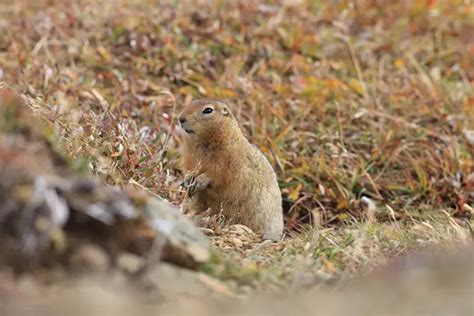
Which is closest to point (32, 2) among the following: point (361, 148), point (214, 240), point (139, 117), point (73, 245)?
point (139, 117)

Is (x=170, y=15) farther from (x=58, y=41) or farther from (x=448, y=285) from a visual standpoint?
(x=448, y=285)

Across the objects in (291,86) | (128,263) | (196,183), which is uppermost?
(128,263)

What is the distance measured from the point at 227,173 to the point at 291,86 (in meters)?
2.03

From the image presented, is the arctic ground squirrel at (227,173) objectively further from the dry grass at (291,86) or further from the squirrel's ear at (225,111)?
the dry grass at (291,86)

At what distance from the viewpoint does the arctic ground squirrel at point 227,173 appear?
5832mm

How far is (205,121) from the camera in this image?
19.9ft

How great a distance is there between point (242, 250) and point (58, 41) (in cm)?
369

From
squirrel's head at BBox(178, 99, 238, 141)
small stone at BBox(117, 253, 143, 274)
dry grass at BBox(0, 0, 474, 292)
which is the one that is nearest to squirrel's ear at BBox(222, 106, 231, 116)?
squirrel's head at BBox(178, 99, 238, 141)

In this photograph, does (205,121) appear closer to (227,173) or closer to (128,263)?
(227,173)

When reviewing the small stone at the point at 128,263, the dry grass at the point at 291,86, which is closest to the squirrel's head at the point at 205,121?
the dry grass at the point at 291,86

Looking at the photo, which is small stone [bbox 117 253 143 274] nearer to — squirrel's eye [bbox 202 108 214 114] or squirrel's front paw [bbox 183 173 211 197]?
squirrel's front paw [bbox 183 173 211 197]

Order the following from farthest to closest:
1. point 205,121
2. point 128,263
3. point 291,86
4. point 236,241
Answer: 1. point 291,86
2. point 205,121
3. point 236,241
4. point 128,263

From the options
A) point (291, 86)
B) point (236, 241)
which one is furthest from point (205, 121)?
point (291, 86)

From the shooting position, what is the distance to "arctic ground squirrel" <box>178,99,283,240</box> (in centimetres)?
583
